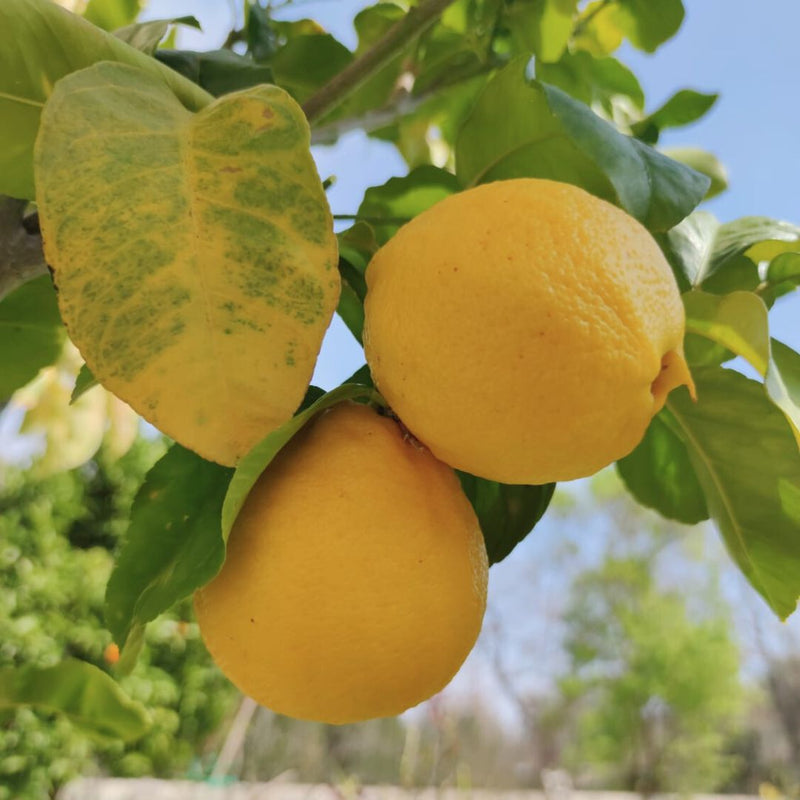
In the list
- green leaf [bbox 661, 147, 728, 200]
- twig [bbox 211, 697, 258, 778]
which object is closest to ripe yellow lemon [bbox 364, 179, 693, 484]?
green leaf [bbox 661, 147, 728, 200]

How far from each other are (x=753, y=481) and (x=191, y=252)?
25 cm

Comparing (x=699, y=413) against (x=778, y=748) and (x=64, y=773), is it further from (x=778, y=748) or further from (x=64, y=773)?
(x=778, y=748)

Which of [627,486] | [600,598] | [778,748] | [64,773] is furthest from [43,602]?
[778,748]

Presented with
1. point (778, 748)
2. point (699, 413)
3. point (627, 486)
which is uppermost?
point (699, 413)

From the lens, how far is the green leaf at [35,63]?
0.98ft

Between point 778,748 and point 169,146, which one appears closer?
point 169,146

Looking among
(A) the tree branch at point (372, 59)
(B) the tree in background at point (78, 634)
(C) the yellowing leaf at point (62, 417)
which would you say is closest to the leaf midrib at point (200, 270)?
(A) the tree branch at point (372, 59)

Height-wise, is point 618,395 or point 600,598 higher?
point 618,395

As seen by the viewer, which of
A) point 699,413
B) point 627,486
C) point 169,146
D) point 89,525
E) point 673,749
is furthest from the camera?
point 673,749

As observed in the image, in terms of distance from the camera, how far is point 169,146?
0.28 metres

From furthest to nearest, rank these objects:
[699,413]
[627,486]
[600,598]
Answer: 1. [600,598]
2. [627,486]
3. [699,413]

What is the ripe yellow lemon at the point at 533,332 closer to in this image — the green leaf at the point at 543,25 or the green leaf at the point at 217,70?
the green leaf at the point at 217,70

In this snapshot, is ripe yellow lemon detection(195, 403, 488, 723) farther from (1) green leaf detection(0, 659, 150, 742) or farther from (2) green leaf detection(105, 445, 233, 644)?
(1) green leaf detection(0, 659, 150, 742)

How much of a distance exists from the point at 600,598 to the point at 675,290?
8.84 meters
